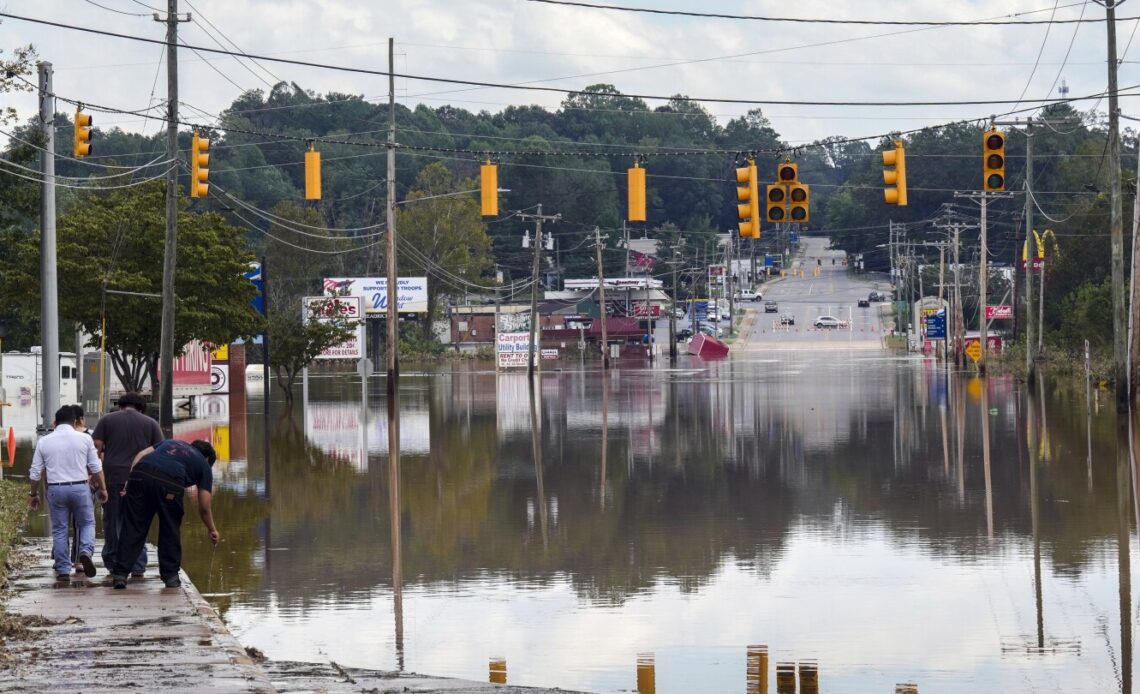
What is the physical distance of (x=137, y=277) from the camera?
146 feet

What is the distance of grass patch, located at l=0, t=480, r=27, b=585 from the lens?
15735 mm

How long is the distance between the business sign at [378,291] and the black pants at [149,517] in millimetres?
68656

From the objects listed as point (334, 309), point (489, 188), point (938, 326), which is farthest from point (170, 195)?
point (938, 326)

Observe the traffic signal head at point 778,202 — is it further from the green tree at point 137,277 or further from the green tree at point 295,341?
the green tree at point 295,341

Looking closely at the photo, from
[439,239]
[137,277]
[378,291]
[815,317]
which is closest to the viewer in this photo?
[137,277]

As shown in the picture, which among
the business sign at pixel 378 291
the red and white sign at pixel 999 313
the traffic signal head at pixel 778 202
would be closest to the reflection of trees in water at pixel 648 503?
the traffic signal head at pixel 778 202

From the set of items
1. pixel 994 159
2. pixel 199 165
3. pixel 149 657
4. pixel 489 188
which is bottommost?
pixel 149 657

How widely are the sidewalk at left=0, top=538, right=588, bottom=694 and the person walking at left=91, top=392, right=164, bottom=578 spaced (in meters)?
1.17

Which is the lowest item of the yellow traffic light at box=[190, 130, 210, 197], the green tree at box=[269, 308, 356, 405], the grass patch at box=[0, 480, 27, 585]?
the grass patch at box=[0, 480, 27, 585]

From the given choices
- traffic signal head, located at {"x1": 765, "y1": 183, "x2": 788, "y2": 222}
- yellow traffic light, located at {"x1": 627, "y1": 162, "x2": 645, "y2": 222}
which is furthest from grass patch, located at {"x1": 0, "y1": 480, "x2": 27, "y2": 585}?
traffic signal head, located at {"x1": 765, "y1": 183, "x2": 788, "y2": 222}

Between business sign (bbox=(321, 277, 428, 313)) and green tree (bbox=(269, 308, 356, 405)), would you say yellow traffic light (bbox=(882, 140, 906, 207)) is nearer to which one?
green tree (bbox=(269, 308, 356, 405))

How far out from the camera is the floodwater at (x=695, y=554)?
11844mm

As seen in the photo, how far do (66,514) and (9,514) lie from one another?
18.2 feet

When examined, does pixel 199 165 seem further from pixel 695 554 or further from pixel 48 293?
pixel 695 554
